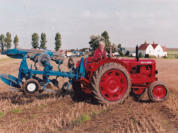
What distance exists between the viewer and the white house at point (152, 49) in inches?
2854

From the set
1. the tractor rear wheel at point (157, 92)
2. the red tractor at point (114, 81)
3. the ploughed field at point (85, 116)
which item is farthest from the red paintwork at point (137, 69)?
the ploughed field at point (85, 116)

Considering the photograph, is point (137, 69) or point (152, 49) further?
point (152, 49)

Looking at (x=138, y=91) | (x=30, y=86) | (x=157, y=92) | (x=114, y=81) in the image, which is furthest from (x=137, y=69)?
(x=30, y=86)

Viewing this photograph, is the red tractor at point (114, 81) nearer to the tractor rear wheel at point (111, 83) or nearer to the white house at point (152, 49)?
the tractor rear wheel at point (111, 83)

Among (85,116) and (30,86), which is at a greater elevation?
(30,86)

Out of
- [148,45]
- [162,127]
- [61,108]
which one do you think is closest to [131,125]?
[162,127]

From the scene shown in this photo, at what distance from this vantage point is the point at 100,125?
427 centimetres

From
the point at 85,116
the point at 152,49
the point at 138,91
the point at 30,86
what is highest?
the point at 152,49

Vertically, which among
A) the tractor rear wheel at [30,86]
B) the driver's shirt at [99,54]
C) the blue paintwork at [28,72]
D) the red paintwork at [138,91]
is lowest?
the red paintwork at [138,91]

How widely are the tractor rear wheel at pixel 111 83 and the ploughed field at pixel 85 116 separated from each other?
220 millimetres

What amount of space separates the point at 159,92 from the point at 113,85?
1341 mm

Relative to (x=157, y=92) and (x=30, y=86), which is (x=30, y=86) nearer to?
(x=30, y=86)

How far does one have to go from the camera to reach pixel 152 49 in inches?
2933

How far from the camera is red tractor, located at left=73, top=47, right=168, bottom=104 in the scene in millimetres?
5578
